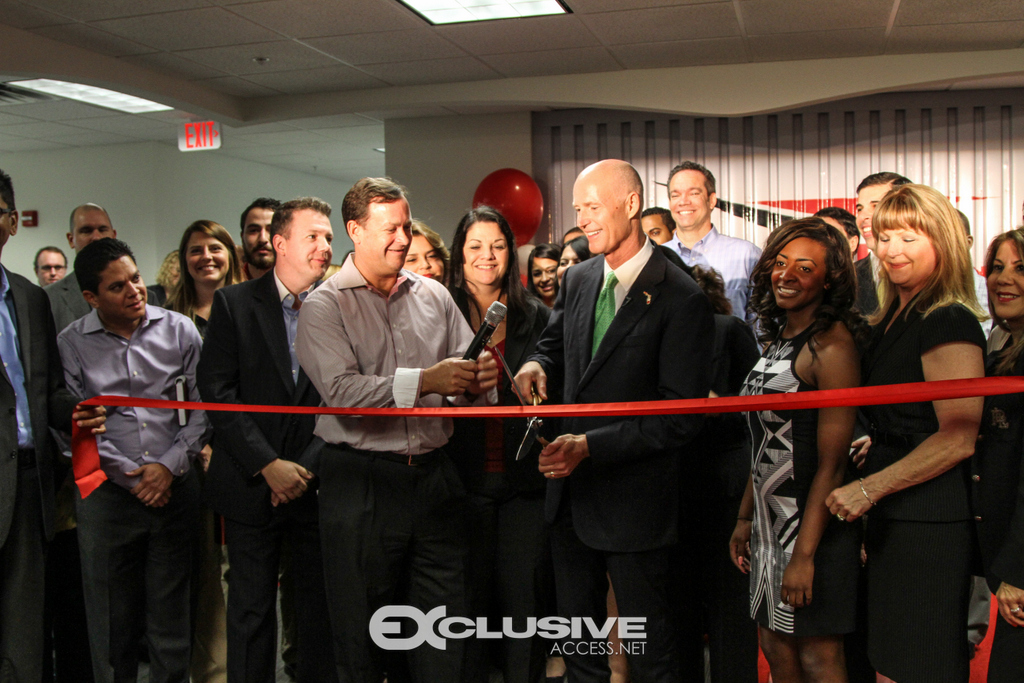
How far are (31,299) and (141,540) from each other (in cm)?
86

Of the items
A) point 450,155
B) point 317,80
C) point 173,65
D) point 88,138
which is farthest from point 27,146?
point 450,155

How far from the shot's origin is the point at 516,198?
262 inches

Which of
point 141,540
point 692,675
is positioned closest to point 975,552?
point 692,675

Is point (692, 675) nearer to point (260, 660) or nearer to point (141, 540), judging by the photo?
point (260, 660)

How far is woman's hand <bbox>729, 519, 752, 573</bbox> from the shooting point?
2092 millimetres

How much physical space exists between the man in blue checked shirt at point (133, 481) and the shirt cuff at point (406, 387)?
3.09 feet

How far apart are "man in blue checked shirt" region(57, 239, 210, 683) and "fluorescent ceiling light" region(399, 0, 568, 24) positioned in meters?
3.08

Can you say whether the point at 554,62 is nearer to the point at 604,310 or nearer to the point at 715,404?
the point at 604,310

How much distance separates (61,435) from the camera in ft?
8.76

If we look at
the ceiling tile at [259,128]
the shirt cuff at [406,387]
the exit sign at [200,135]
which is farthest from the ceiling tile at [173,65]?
the shirt cuff at [406,387]

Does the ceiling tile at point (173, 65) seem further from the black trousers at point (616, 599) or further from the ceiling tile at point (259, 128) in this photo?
the black trousers at point (616, 599)

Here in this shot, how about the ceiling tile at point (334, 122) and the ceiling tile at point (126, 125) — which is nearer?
the ceiling tile at point (334, 122)

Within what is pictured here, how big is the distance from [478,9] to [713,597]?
423cm

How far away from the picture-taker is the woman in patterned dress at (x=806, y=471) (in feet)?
6.18
